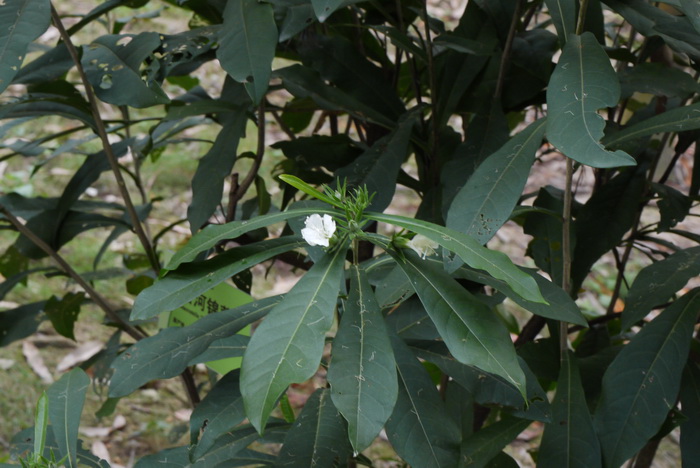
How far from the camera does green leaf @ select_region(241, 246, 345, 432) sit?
599 millimetres

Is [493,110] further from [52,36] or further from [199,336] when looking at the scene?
[52,36]

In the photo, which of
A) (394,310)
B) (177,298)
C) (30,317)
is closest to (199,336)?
(177,298)

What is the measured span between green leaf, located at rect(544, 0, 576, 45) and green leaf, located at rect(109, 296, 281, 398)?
1.48ft

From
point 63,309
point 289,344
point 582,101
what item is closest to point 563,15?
point 582,101

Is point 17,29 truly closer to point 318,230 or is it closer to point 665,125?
point 318,230

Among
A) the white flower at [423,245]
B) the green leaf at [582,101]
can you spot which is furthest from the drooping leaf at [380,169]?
the green leaf at [582,101]

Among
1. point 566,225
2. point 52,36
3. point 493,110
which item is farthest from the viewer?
point 52,36

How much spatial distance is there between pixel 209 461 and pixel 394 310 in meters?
0.30

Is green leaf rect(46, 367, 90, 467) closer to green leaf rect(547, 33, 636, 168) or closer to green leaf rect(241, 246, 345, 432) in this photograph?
green leaf rect(241, 246, 345, 432)

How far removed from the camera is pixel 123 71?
3.11ft

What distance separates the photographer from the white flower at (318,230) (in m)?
0.70

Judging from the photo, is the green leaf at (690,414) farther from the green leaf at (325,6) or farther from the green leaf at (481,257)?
the green leaf at (325,6)

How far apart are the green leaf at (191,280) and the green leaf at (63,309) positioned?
73 cm

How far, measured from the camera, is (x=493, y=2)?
1042mm
